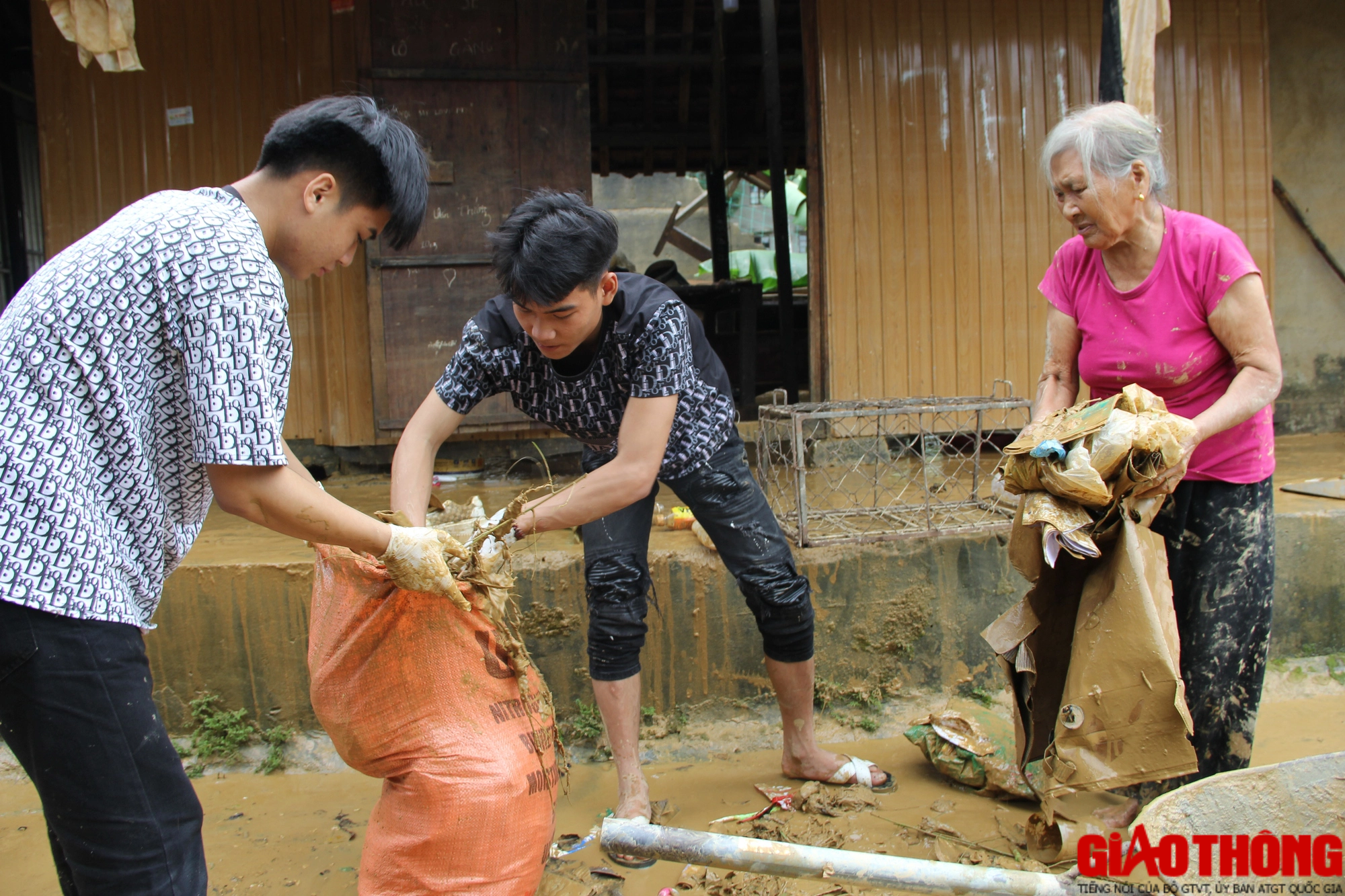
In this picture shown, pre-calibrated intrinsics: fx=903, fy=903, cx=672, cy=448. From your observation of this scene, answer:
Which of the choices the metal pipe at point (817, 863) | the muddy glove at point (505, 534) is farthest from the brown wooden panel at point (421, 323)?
the metal pipe at point (817, 863)

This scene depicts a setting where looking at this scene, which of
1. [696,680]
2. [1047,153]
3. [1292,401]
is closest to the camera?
[1047,153]

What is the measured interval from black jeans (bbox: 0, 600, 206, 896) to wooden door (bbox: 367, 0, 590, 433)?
3116 mm

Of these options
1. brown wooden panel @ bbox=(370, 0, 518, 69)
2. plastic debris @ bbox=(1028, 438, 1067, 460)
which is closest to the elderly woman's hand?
plastic debris @ bbox=(1028, 438, 1067, 460)

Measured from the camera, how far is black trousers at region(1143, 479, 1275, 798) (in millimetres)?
2131

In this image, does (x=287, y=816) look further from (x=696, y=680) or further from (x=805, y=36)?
(x=805, y=36)

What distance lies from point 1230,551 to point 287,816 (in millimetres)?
2744

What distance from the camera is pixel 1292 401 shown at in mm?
5254

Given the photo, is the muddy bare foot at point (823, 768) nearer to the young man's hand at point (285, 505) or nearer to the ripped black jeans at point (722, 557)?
the ripped black jeans at point (722, 557)

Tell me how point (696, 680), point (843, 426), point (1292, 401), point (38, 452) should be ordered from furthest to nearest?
point (1292, 401) < point (843, 426) < point (696, 680) < point (38, 452)

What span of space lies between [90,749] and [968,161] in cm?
459

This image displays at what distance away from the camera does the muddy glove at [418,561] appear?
1.67 meters

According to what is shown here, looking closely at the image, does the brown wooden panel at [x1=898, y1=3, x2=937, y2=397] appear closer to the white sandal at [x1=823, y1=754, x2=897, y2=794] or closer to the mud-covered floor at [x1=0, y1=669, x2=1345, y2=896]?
the mud-covered floor at [x1=0, y1=669, x2=1345, y2=896]

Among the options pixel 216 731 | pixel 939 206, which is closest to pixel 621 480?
pixel 216 731

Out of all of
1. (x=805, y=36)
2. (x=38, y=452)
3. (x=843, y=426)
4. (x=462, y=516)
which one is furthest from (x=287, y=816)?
(x=805, y=36)
